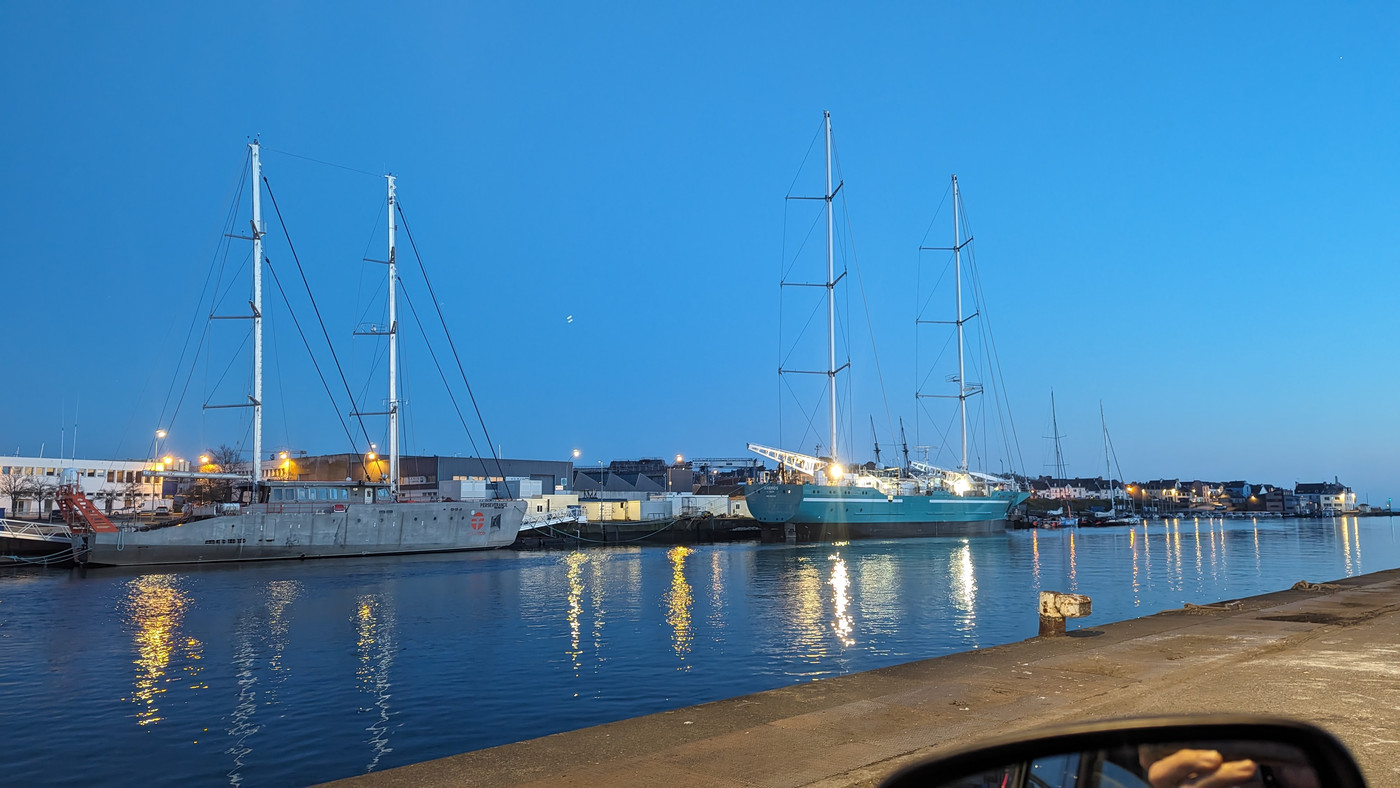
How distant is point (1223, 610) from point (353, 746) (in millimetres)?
16122

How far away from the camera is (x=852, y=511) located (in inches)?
2827

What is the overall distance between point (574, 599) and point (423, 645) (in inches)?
385

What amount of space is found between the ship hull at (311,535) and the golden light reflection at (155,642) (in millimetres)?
11683

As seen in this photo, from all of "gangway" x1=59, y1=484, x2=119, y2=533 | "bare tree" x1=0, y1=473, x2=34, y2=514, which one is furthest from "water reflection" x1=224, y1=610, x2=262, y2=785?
"bare tree" x1=0, y1=473, x2=34, y2=514

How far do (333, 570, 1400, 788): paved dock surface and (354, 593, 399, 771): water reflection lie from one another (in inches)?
158

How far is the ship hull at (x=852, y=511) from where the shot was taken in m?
69.4

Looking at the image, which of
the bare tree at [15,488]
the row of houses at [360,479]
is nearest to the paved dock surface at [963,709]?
the row of houses at [360,479]

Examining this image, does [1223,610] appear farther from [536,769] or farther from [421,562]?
[421,562]

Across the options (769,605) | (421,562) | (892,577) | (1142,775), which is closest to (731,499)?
(421,562)

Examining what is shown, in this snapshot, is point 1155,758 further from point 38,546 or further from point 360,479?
point 360,479

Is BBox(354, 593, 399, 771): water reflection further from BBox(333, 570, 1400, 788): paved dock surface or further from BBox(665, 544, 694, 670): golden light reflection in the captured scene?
BBox(665, 544, 694, 670): golden light reflection

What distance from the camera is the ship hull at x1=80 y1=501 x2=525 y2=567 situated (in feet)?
152

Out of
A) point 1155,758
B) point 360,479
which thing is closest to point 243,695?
point 1155,758

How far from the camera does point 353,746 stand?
11.6 metres
